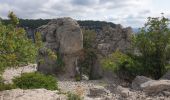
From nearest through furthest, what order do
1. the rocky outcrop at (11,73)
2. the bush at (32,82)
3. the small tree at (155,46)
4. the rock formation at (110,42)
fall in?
the bush at (32,82) < the rocky outcrop at (11,73) < the small tree at (155,46) < the rock formation at (110,42)

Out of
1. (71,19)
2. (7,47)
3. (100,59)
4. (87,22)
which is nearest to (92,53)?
(100,59)

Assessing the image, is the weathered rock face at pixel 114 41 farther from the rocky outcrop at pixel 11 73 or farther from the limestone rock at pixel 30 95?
the limestone rock at pixel 30 95

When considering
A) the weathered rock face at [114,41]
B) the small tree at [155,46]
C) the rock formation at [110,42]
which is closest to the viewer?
the small tree at [155,46]

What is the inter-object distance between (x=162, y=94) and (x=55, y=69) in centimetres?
1388

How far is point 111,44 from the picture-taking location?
39219mm

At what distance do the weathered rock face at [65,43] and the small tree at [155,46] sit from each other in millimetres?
5385

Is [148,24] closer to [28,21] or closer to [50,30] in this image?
[50,30]

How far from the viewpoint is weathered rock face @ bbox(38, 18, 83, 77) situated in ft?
112

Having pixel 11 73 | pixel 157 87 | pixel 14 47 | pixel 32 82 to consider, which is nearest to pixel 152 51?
pixel 157 87

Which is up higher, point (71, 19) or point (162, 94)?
point (71, 19)

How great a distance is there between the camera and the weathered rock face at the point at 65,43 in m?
34.1

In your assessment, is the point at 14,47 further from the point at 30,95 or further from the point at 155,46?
the point at 155,46

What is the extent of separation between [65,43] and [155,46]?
7.27 meters

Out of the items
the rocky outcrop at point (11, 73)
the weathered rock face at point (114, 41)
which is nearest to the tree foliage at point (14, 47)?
the rocky outcrop at point (11, 73)
